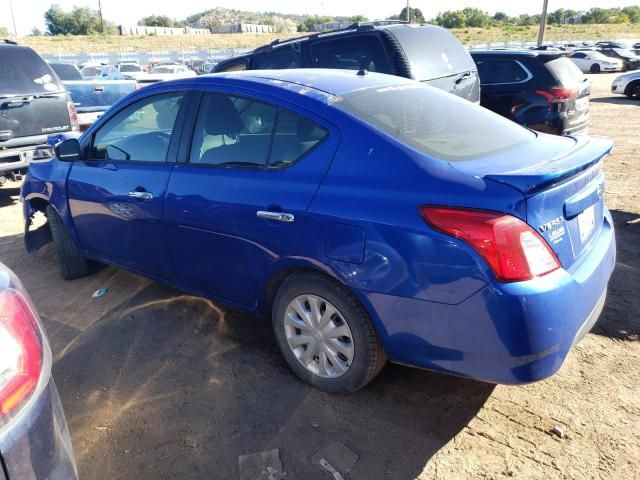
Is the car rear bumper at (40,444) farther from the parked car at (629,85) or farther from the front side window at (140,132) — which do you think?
the parked car at (629,85)

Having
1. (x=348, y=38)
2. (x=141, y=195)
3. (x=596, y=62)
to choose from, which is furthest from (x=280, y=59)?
(x=596, y=62)

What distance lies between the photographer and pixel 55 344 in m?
3.63

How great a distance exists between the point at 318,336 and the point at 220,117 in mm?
1469

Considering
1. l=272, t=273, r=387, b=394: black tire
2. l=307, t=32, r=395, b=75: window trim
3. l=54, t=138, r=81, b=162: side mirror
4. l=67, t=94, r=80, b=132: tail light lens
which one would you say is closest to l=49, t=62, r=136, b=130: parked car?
l=67, t=94, r=80, b=132: tail light lens

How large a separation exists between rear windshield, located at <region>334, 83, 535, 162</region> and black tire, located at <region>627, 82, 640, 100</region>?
17.0m

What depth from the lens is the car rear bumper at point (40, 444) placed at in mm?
1389

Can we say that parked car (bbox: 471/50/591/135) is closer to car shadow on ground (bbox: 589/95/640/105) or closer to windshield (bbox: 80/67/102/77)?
car shadow on ground (bbox: 589/95/640/105)

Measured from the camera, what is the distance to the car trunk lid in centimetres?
222

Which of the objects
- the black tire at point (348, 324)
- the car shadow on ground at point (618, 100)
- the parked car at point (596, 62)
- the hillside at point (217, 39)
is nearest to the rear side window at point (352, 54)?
the black tire at point (348, 324)

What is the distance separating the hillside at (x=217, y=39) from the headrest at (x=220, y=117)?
183 feet

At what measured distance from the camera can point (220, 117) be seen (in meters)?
3.29

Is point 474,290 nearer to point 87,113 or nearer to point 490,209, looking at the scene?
point 490,209

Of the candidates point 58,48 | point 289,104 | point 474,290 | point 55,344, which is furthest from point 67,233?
point 58,48

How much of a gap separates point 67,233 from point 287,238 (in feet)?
8.79
